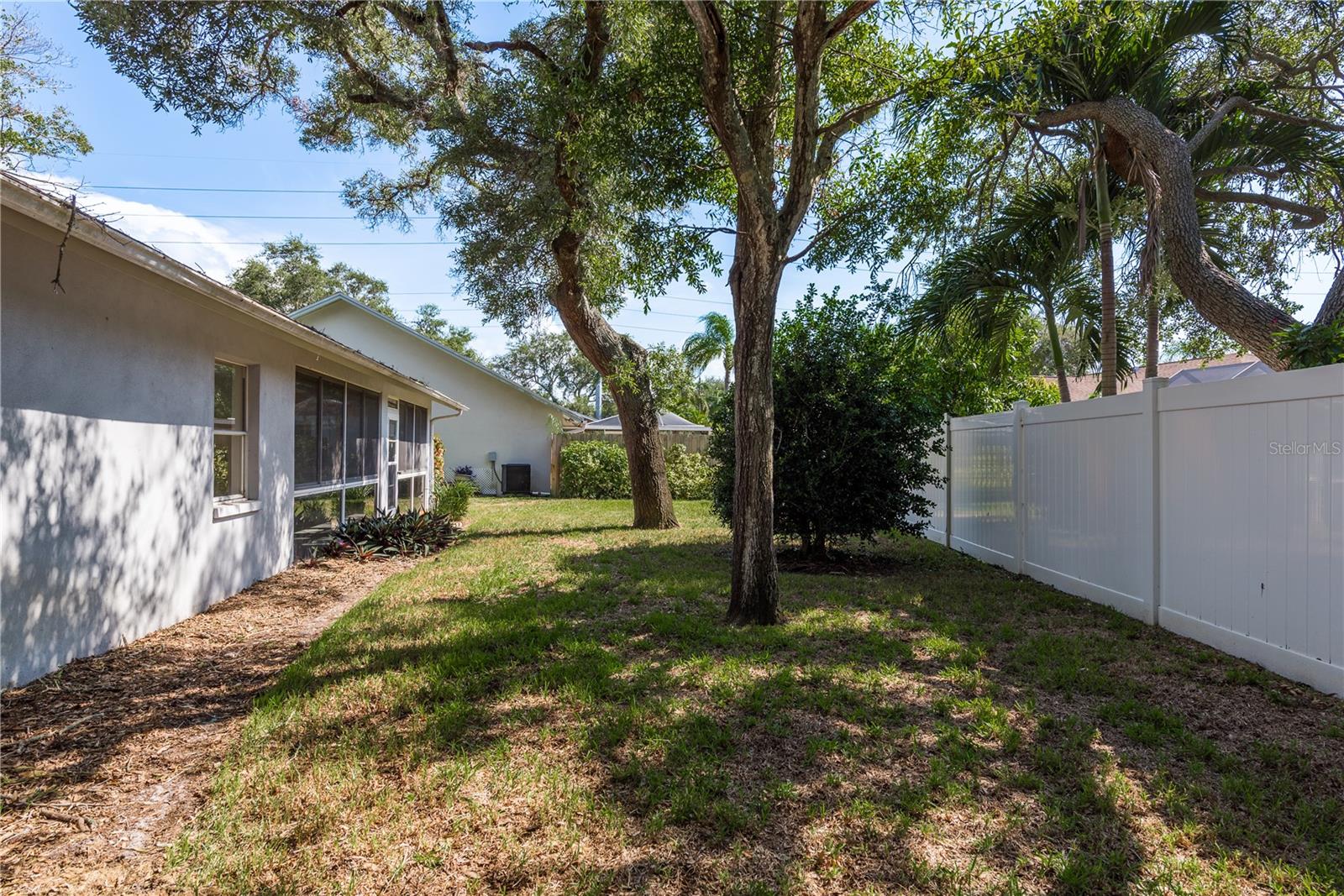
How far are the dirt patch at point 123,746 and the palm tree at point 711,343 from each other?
25189mm

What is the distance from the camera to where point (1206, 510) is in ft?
15.3

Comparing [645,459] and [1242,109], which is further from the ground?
[1242,109]

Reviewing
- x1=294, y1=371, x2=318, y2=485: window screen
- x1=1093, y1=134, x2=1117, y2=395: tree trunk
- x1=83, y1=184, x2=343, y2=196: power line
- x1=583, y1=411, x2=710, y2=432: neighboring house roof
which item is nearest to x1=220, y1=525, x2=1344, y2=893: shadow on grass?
x1=294, y1=371, x2=318, y2=485: window screen

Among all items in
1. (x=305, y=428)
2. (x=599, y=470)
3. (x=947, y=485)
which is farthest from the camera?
(x=599, y=470)

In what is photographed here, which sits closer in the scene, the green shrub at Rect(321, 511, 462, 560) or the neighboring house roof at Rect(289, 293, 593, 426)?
the green shrub at Rect(321, 511, 462, 560)

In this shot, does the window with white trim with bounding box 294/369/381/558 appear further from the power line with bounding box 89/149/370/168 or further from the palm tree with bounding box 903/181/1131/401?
the palm tree with bounding box 903/181/1131/401

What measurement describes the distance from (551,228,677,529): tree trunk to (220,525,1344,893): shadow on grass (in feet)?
19.7

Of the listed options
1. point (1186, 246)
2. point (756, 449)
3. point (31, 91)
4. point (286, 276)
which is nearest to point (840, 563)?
point (756, 449)

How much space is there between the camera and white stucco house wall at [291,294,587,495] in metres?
20.6

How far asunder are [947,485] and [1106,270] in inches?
128

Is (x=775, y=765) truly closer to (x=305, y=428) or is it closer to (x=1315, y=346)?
(x=1315, y=346)

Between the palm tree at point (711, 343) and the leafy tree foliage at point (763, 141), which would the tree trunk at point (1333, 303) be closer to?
the leafy tree foliage at point (763, 141)

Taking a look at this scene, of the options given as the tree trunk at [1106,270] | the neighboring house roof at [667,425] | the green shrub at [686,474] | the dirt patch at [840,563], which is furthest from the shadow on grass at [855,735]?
the neighboring house roof at [667,425]

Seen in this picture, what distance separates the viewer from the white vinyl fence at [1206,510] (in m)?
3.77
